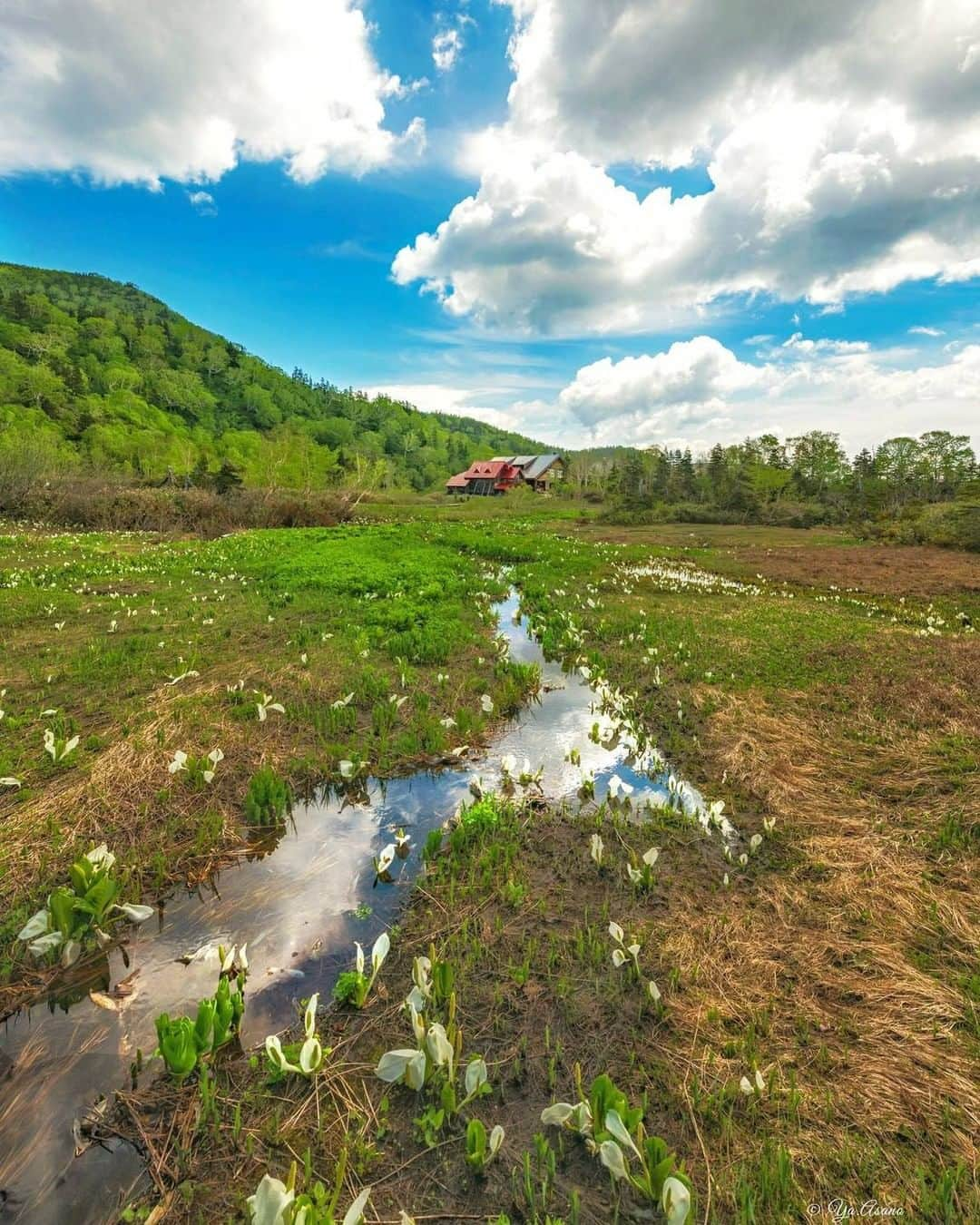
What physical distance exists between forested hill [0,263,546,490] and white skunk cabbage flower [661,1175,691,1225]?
54122mm

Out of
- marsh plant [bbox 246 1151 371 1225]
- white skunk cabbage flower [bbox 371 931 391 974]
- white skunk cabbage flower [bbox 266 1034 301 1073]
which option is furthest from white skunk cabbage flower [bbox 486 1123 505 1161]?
white skunk cabbage flower [bbox 371 931 391 974]

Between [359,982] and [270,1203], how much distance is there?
122 centimetres

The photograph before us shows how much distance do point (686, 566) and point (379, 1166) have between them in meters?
24.0

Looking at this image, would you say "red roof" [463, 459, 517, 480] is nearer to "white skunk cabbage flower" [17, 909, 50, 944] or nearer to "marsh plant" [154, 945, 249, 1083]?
"white skunk cabbage flower" [17, 909, 50, 944]

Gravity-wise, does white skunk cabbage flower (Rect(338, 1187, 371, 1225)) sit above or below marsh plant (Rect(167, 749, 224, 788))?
above

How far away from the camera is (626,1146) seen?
2.41 meters

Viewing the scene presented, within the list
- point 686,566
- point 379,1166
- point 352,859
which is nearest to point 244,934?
point 352,859

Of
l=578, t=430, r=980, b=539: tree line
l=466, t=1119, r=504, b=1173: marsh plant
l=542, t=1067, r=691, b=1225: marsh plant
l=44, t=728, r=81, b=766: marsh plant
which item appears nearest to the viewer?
l=542, t=1067, r=691, b=1225: marsh plant

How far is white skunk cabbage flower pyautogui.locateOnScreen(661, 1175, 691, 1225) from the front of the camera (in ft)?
6.64

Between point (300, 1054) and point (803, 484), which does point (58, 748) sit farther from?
point (803, 484)

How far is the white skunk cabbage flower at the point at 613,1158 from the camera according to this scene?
2.22 m

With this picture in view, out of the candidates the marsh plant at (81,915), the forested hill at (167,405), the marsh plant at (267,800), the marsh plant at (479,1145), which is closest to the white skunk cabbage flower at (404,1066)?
the marsh plant at (479,1145)

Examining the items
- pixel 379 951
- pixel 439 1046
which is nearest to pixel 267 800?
pixel 379 951

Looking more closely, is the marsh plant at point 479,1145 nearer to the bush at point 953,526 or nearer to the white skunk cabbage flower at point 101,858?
the white skunk cabbage flower at point 101,858
